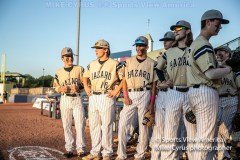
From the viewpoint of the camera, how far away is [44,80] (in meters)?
79.2

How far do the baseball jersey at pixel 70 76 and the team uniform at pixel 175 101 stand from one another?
2.40 metres

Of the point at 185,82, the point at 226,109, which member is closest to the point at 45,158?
the point at 185,82

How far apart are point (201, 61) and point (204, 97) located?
1.35 ft

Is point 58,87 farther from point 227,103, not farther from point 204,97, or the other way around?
point 204,97

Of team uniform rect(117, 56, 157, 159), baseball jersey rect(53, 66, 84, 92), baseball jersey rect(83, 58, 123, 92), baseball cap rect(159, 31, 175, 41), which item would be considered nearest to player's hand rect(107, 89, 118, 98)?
baseball jersey rect(83, 58, 123, 92)

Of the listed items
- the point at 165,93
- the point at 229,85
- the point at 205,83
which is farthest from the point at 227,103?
the point at 205,83

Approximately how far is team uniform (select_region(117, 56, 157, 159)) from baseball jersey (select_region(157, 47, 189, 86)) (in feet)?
3.24

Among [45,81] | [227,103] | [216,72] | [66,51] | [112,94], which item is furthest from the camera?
[45,81]

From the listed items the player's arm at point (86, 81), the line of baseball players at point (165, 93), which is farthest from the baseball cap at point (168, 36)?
the player's arm at point (86, 81)

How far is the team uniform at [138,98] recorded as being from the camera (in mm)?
5195

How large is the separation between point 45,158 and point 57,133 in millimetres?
3440

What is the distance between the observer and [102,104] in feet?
17.6

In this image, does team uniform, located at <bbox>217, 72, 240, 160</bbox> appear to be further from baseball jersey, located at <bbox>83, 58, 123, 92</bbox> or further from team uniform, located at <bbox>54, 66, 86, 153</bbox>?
team uniform, located at <bbox>54, 66, 86, 153</bbox>

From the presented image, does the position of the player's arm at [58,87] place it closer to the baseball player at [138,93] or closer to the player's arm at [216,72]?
the baseball player at [138,93]
